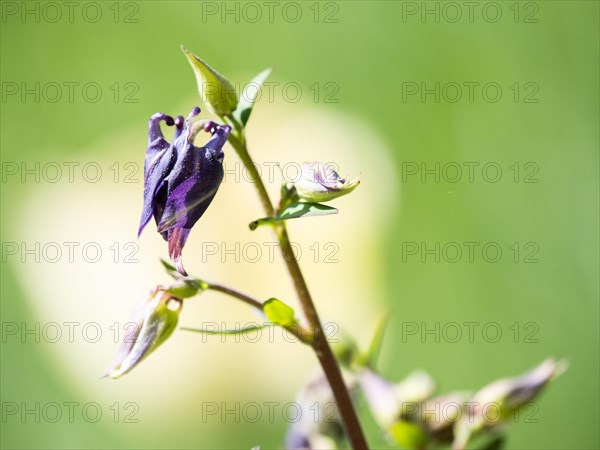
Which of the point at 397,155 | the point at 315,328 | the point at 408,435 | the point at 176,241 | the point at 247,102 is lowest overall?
the point at 408,435

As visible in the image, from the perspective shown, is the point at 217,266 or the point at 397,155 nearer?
the point at 217,266

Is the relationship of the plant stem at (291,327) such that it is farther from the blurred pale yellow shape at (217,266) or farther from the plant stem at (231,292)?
the blurred pale yellow shape at (217,266)

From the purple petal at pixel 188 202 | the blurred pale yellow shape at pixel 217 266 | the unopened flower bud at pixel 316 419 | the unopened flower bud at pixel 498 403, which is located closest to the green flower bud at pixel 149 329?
the purple petal at pixel 188 202

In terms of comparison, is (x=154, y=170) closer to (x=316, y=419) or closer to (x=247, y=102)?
(x=247, y=102)

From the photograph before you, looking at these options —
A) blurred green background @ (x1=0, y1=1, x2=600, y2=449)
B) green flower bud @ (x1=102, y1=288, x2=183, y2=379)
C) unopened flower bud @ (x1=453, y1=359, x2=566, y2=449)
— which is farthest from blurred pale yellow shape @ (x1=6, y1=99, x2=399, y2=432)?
green flower bud @ (x1=102, y1=288, x2=183, y2=379)

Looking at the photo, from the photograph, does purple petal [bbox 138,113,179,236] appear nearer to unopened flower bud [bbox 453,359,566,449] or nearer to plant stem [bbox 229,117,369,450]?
plant stem [bbox 229,117,369,450]

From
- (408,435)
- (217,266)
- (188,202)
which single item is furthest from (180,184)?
(217,266)

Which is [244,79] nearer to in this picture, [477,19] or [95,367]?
[477,19]
